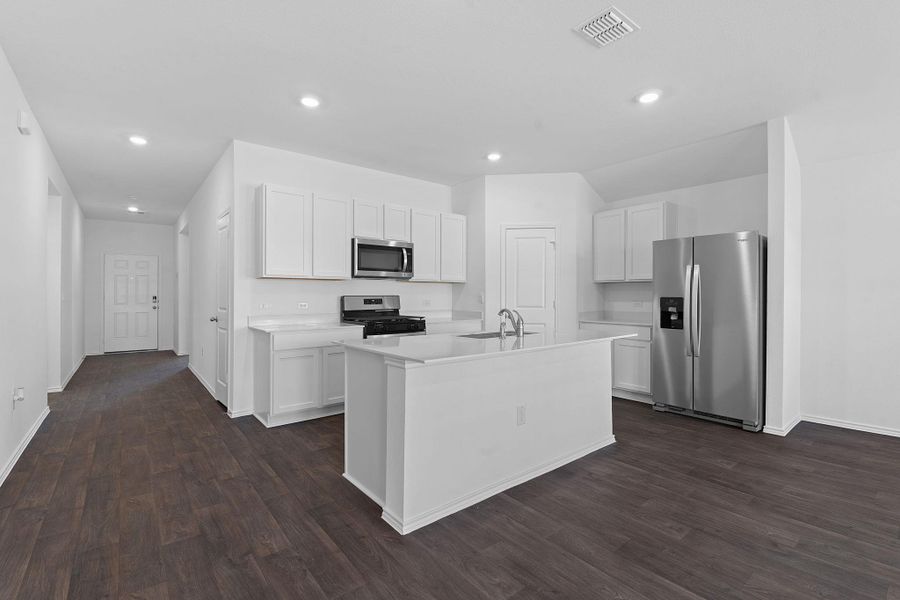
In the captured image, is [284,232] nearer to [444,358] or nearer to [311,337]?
[311,337]

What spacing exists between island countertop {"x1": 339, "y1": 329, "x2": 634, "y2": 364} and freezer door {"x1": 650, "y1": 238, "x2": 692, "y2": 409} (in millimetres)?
1573

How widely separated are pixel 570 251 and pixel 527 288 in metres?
0.70

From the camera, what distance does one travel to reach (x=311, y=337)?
4.03 m

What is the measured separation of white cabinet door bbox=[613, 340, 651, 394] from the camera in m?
4.78

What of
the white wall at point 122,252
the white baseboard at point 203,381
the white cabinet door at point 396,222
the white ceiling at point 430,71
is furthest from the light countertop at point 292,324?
the white wall at point 122,252

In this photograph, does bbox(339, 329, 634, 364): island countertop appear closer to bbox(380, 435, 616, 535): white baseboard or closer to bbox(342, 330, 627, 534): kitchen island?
bbox(342, 330, 627, 534): kitchen island

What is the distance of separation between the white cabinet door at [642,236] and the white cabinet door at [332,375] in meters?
3.51

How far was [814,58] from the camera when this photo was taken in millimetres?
2695

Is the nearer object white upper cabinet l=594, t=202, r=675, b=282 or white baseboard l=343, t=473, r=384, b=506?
white baseboard l=343, t=473, r=384, b=506

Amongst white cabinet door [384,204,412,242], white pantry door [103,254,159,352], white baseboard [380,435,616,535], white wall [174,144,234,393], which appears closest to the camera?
white baseboard [380,435,616,535]

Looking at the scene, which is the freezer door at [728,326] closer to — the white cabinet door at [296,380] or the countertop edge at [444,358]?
the countertop edge at [444,358]

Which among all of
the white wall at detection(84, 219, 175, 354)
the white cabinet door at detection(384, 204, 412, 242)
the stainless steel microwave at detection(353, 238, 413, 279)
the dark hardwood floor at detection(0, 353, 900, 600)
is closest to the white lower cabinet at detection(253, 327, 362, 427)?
the dark hardwood floor at detection(0, 353, 900, 600)

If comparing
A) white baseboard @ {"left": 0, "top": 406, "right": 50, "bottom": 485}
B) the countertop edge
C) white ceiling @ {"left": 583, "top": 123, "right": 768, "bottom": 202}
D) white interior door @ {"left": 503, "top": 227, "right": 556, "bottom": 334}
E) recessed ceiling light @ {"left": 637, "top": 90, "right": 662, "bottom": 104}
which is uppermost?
recessed ceiling light @ {"left": 637, "top": 90, "right": 662, "bottom": 104}

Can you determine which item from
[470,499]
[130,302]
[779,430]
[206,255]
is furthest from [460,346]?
[130,302]
